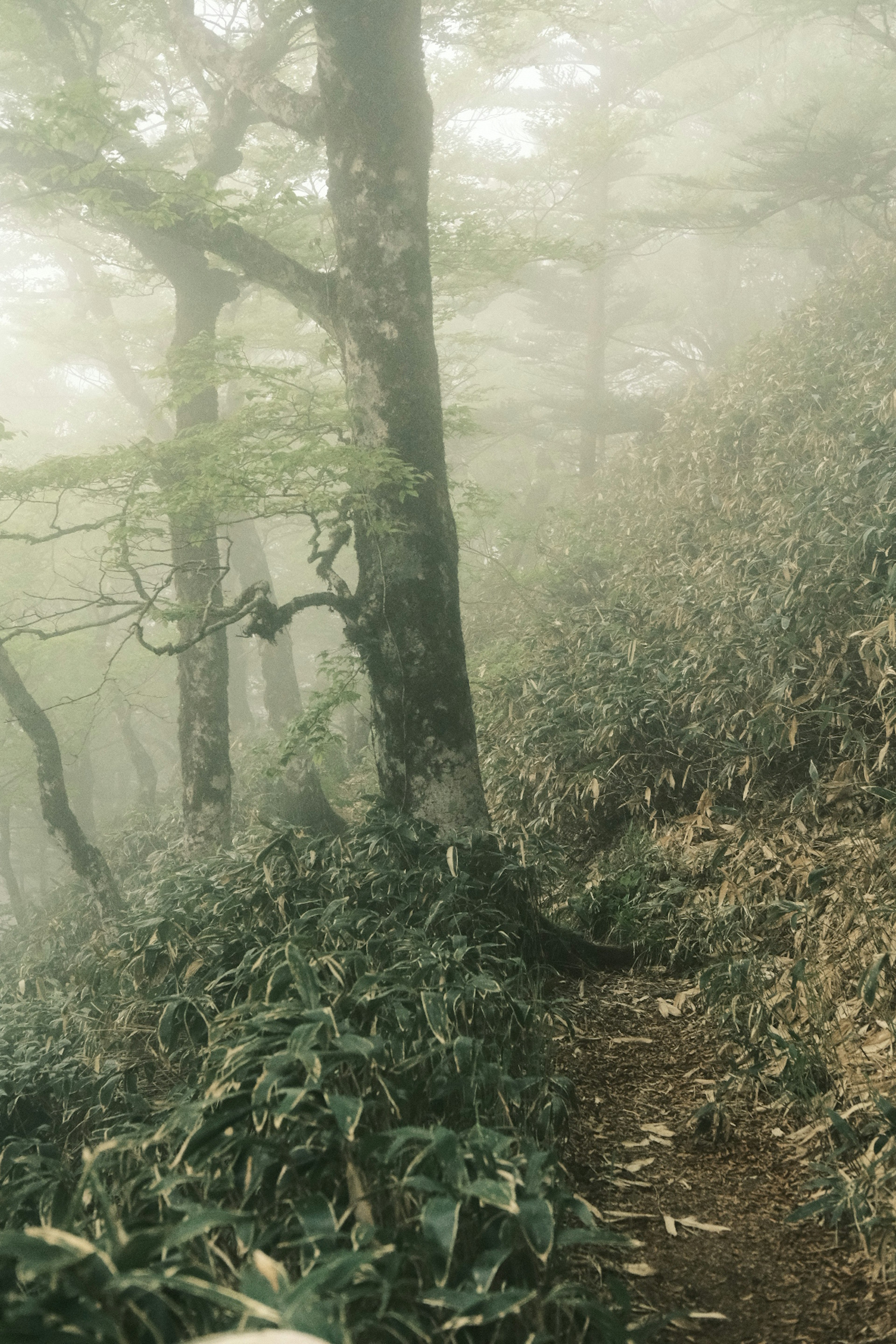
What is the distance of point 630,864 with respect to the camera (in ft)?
19.3

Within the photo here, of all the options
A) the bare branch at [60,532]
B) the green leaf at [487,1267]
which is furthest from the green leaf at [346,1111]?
the bare branch at [60,532]

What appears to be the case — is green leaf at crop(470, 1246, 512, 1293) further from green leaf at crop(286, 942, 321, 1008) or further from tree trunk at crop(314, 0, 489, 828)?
tree trunk at crop(314, 0, 489, 828)

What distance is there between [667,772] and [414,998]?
3402 mm

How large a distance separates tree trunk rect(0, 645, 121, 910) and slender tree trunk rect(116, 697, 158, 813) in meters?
8.31

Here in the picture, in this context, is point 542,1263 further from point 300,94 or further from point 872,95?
point 872,95

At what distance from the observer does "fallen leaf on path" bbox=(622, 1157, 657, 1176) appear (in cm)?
321

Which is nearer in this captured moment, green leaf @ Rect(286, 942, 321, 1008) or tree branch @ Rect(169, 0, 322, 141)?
green leaf @ Rect(286, 942, 321, 1008)

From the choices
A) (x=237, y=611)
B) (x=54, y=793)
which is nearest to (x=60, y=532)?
(x=237, y=611)

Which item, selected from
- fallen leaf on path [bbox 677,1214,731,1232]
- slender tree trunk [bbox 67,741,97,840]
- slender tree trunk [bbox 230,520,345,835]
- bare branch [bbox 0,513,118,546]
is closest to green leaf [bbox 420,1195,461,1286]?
fallen leaf on path [bbox 677,1214,731,1232]

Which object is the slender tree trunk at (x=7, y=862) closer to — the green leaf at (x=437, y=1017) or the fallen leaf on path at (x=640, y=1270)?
the green leaf at (x=437, y=1017)

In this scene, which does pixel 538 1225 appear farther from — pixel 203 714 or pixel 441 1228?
pixel 203 714

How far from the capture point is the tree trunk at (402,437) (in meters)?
5.63

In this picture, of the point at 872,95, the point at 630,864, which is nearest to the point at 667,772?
the point at 630,864

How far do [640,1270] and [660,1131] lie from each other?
87cm
